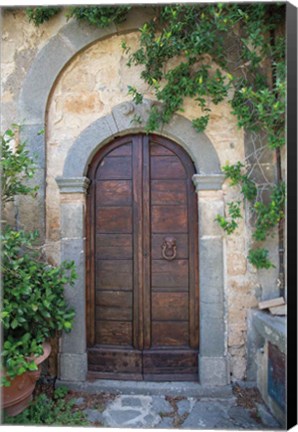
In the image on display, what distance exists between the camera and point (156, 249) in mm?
2697

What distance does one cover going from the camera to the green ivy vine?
228 cm

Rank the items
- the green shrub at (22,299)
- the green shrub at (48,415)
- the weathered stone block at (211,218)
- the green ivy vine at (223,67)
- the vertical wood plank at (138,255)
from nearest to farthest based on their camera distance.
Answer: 1. the green shrub at (22,299)
2. the green shrub at (48,415)
3. the green ivy vine at (223,67)
4. the weathered stone block at (211,218)
5. the vertical wood plank at (138,255)

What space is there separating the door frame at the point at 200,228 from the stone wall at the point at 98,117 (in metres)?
0.04

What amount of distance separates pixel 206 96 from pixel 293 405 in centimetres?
231

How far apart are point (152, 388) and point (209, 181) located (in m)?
1.75

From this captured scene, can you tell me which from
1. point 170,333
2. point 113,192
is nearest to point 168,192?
point 113,192

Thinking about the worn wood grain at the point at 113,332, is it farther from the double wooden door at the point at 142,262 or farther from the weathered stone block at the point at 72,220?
the weathered stone block at the point at 72,220

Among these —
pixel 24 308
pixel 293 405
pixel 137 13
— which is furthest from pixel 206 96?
pixel 293 405

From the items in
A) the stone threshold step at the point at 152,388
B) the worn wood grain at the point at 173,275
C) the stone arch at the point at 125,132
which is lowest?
the stone threshold step at the point at 152,388

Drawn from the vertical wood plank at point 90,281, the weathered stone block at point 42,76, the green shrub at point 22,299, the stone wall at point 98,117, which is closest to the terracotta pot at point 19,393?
the green shrub at point 22,299

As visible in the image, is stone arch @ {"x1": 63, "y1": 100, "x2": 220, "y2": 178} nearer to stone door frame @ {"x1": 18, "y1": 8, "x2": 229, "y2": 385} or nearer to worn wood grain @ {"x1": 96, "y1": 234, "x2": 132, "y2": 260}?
stone door frame @ {"x1": 18, "y1": 8, "x2": 229, "y2": 385}

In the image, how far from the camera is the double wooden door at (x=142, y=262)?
8.77 ft

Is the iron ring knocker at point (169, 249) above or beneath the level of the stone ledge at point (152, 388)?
above

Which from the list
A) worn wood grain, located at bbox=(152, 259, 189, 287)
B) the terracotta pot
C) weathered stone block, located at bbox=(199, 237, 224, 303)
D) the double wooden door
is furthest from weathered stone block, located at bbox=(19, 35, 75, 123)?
the terracotta pot
